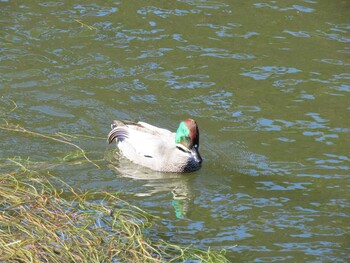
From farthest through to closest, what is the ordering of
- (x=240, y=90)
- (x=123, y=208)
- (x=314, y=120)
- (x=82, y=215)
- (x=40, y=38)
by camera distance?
(x=40, y=38)
(x=240, y=90)
(x=314, y=120)
(x=123, y=208)
(x=82, y=215)

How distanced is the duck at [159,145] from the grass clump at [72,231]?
4.73ft

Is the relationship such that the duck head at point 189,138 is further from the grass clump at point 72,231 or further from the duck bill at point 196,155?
the grass clump at point 72,231

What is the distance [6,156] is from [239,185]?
9.58ft

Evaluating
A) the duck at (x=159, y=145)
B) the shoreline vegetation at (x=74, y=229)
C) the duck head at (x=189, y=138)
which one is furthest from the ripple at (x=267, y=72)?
the shoreline vegetation at (x=74, y=229)

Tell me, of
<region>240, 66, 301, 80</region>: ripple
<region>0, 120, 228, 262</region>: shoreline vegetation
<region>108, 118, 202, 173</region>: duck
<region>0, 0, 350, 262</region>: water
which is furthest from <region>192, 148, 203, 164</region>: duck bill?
<region>240, 66, 301, 80</region>: ripple

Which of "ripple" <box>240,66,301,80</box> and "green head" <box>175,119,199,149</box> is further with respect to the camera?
"ripple" <box>240,66,301,80</box>

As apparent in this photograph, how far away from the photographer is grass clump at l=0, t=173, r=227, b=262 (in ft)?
28.4

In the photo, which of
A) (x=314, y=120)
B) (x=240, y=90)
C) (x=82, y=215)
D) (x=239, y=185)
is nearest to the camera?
(x=82, y=215)

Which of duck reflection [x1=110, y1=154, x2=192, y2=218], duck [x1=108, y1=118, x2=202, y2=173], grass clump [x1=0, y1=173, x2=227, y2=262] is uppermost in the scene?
grass clump [x1=0, y1=173, x2=227, y2=262]

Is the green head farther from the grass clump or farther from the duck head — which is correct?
the grass clump

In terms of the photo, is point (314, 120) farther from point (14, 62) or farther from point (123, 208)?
point (14, 62)

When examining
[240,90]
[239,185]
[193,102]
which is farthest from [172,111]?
[239,185]

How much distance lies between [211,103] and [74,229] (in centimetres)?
456

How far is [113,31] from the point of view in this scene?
15570mm
